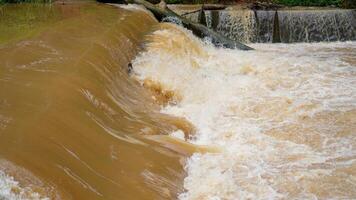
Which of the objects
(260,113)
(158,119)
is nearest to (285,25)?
(260,113)

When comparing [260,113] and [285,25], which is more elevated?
[260,113]

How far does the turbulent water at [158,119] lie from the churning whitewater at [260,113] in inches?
0.7

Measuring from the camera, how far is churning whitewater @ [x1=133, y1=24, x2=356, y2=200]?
470cm

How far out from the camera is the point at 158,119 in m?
6.06

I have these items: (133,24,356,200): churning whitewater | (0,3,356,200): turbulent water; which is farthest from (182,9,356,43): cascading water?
(0,3,356,200): turbulent water

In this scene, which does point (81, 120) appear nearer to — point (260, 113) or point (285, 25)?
point (260, 113)

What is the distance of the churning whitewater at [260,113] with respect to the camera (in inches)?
185

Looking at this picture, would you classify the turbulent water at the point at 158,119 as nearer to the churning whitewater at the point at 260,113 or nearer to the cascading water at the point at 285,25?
the churning whitewater at the point at 260,113

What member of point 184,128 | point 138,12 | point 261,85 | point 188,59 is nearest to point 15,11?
point 138,12

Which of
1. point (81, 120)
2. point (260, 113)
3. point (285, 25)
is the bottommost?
point (285, 25)

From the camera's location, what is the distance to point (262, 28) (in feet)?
43.4

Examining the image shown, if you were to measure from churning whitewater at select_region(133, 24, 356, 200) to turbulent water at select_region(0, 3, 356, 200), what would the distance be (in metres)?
0.02

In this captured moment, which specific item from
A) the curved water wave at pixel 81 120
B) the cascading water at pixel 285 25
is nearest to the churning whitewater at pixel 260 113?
the curved water wave at pixel 81 120

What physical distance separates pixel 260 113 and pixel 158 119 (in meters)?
1.47
